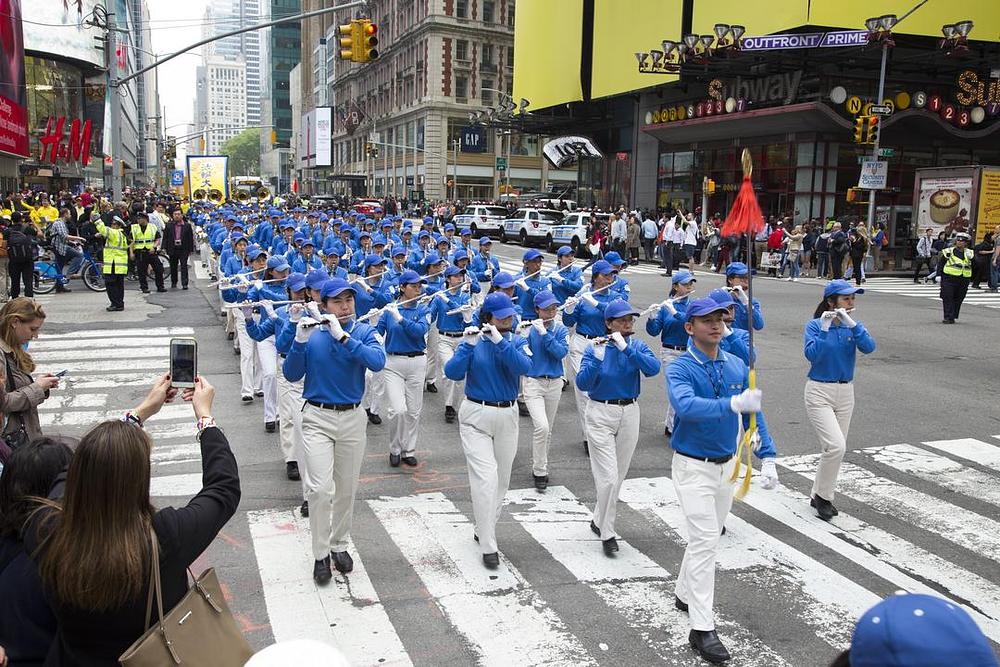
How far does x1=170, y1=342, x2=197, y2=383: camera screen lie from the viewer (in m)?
3.71

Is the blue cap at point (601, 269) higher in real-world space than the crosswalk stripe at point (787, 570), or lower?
higher

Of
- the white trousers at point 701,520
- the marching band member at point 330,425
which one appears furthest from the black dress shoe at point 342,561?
the white trousers at point 701,520

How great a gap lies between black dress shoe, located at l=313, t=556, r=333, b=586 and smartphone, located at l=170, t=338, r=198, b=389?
2656mm

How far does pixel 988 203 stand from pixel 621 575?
27.2 meters

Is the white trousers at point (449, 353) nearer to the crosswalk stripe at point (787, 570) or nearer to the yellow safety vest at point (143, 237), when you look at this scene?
the crosswalk stripe at point (787, 570)

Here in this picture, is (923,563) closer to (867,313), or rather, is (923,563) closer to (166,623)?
(166,623)

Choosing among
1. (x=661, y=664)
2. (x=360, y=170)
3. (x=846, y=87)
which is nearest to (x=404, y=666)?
(x=661, y=664)

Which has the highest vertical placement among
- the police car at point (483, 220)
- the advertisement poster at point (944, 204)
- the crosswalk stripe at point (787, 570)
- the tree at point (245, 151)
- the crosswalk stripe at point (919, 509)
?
the tree at point (245, 151)

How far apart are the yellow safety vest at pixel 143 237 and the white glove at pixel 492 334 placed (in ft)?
54.6

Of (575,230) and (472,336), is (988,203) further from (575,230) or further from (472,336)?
(472,336)

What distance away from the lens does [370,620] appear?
17.7 ft

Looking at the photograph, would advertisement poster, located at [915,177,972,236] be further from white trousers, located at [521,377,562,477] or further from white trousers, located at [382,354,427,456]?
white trousers, located at [382,354,427,456]

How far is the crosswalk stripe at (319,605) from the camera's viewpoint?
16.6 feet

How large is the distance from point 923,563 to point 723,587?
1.77 meters
